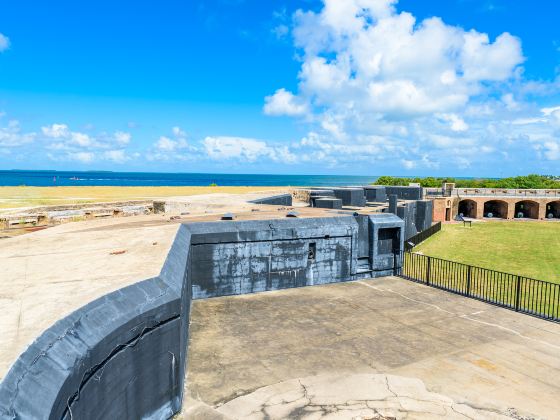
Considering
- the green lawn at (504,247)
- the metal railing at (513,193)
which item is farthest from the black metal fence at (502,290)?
the metal railing at (513,193)

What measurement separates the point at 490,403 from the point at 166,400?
5.26m

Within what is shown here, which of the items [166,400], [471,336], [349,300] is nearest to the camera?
[166,400]

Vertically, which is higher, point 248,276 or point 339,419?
point 248,276

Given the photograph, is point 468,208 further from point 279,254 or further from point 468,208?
point 279,254

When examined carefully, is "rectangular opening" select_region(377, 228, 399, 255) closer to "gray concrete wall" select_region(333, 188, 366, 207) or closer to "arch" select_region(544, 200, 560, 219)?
"gray concrete wall" select_region(333, 188, 366, 207)

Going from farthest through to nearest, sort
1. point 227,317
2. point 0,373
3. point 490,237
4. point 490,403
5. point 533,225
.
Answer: point 533,225, point 490,237, point 227,317, point 490,403, point 0,373

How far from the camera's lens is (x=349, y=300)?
11883 millimetres

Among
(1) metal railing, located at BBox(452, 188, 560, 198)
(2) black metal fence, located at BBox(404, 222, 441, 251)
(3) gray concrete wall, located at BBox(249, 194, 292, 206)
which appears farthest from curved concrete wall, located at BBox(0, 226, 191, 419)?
(1) metal railing, located at BBox(452, 188, 560, 198)

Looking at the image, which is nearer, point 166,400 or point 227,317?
point 166,400

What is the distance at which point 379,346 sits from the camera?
347 inches

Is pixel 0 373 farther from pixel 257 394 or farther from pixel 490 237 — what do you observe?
pixel 490 237

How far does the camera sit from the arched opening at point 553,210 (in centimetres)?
5170

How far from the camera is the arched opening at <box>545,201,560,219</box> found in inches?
2035

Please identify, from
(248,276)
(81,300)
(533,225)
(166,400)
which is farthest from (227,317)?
(533,225)
